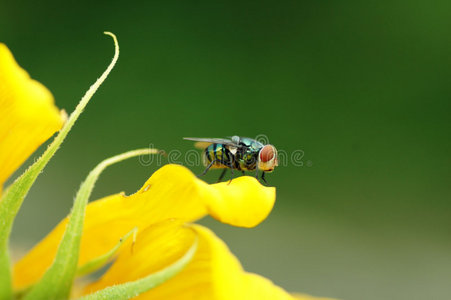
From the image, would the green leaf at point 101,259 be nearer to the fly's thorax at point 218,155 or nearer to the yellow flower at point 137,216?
the yellow flower at point 137,216

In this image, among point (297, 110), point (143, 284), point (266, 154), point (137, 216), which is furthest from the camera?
point (297, 110)

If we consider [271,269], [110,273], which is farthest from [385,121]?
[110,273]

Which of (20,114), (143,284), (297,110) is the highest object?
(297,110)

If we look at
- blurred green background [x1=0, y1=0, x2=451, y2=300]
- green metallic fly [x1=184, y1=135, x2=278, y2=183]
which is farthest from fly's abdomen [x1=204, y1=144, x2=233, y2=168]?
blurred green background [x1=0, y1=0, x2=451, y2=300]

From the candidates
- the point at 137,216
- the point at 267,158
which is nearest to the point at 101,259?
the point at 137,216

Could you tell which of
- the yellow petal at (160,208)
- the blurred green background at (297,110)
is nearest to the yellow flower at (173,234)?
the yellow petal at (160,208)

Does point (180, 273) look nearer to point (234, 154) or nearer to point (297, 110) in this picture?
point (234, 154)

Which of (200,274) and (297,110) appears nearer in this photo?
(200,274)
